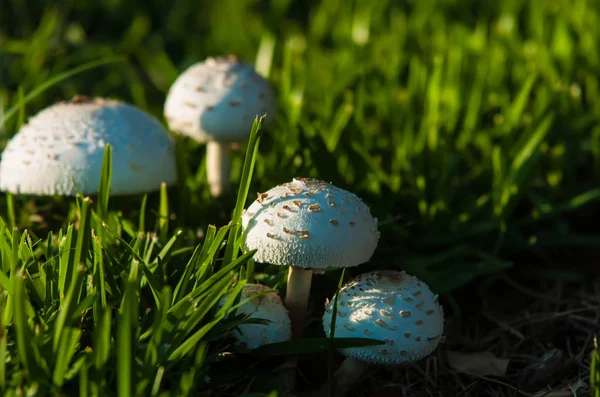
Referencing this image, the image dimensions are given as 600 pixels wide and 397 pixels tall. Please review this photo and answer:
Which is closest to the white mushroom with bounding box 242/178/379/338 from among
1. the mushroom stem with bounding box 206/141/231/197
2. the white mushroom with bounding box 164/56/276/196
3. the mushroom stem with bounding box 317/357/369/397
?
the mushroom stem with bounding box 317/357/369/397

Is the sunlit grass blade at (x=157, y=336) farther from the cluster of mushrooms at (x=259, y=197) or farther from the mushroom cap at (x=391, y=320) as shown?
the mushroom cap at (x=391, y=320)

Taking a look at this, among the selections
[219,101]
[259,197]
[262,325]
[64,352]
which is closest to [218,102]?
[219,101]

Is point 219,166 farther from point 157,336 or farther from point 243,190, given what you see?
point 157,336

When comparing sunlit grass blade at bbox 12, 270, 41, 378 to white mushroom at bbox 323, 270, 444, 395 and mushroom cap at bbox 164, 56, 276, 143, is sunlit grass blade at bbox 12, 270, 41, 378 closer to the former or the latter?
white mushroom at bbox 323, 270, 444, 395

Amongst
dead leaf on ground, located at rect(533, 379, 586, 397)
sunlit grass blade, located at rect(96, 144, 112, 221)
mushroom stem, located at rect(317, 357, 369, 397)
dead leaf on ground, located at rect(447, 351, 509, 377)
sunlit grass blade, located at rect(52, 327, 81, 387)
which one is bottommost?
dead leaf on ground, located at rect(447, 351, 509, 377)

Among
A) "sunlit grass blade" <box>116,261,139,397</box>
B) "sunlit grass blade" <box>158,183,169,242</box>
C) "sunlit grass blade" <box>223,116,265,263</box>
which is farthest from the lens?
"sunlit grass blade" <box>158,183,169,242</box>

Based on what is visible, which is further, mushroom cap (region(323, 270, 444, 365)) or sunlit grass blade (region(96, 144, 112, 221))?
sunlit grass blade (region(96, 144, 112, 221))

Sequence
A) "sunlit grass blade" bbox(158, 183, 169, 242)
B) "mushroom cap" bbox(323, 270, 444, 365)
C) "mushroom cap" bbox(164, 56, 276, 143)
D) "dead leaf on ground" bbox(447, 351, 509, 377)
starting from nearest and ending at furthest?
"mushroom cap" bbox(323, 270, 444, 365)
"dead leaf on ground" bbox(447, 351, 509, 377)
"sunlit grass blade" bbox(158, 183, 169, 242)
"mushroom cap" bbox(164, 56, 276, 143)

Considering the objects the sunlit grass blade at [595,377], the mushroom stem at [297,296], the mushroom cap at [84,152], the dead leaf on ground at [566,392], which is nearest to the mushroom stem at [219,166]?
the mushroom cap at [84,152]
